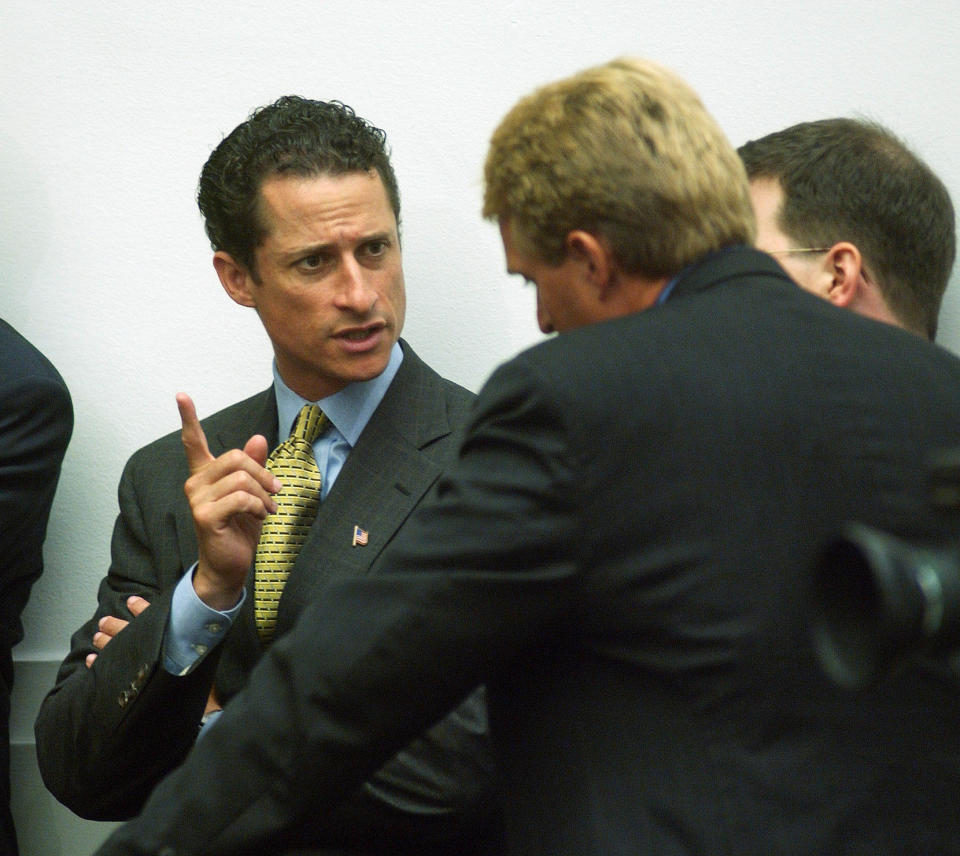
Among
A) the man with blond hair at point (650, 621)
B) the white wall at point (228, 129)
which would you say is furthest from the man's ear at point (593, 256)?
the white wall at point (228, 129)

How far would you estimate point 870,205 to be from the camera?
225cm

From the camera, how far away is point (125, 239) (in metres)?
2.85

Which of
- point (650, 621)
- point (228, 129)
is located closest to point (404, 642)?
point (650, 621)

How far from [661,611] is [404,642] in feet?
0.80

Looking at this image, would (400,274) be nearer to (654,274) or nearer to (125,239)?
(125,239)

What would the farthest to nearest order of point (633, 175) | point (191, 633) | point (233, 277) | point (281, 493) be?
point (233, 277) < point (281, 493) < point (191, 633) < point (633, 175)

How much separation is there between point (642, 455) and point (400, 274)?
1.24 metres

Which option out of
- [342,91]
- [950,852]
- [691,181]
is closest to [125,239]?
[342,91]

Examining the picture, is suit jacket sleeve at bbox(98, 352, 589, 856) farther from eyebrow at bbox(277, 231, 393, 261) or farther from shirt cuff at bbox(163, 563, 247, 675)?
eyebrow at bbox(277, 231, 393, 261)

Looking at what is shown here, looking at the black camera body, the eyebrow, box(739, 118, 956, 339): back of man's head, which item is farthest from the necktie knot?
the black camera body

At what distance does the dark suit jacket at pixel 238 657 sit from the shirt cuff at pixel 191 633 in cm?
2

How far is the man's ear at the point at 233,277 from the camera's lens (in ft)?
8.43

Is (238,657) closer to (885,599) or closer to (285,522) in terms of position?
(285,522)

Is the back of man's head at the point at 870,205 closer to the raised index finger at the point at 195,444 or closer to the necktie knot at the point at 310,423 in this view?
the necktie knot at the point at 310,423
